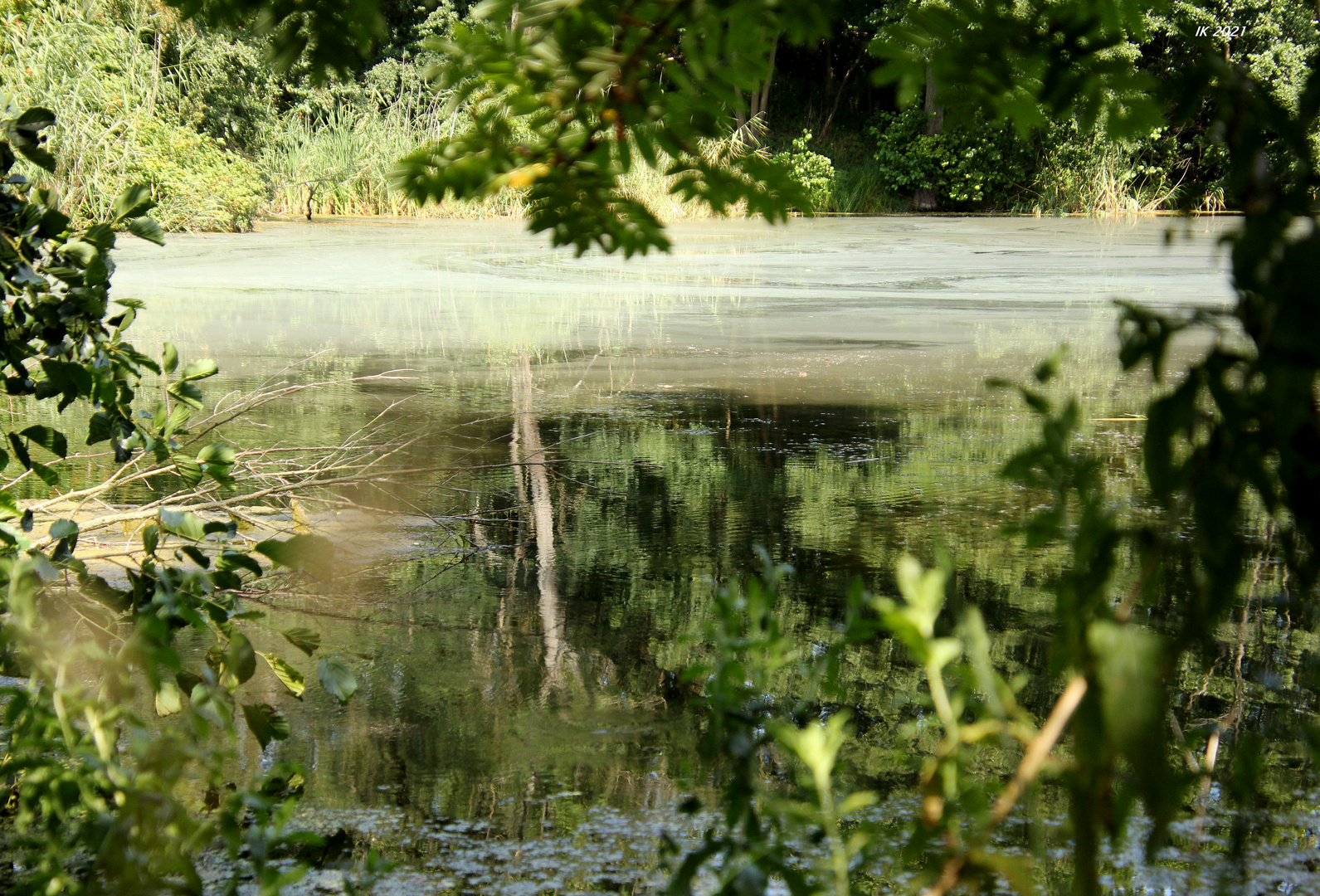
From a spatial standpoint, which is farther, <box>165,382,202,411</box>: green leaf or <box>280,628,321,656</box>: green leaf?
<box>165,382,202,411</box>: green leaf

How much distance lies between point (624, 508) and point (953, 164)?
23863 mm

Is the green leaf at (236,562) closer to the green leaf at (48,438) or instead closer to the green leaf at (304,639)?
the green leaf at (304,639)

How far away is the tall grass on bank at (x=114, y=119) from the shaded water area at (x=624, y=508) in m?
2.62

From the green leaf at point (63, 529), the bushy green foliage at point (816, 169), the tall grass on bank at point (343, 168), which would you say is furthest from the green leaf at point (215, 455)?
the bushy green foliage at point (816, 169)

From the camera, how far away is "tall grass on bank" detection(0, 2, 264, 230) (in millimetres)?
14742

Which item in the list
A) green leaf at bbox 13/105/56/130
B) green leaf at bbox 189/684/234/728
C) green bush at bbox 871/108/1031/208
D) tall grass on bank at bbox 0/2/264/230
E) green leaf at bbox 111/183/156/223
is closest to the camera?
green leaf at bbox 189/684/234/728

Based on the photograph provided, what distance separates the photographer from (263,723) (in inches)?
85.0

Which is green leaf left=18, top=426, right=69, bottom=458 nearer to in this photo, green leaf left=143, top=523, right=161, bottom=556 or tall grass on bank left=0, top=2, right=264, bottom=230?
green leaf left=143, top=523, right=161, bottom=556

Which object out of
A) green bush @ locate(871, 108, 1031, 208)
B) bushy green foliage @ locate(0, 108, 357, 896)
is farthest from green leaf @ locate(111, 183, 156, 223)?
green bush @ locate(871, 108, 1031, 208)

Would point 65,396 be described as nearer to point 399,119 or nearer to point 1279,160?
point 1279,160

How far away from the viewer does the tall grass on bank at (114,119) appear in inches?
580

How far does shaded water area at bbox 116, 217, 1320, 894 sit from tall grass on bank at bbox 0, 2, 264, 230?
262 centimetres

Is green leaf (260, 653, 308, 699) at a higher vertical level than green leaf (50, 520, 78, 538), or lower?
lower

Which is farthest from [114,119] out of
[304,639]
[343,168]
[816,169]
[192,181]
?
[304,639]
